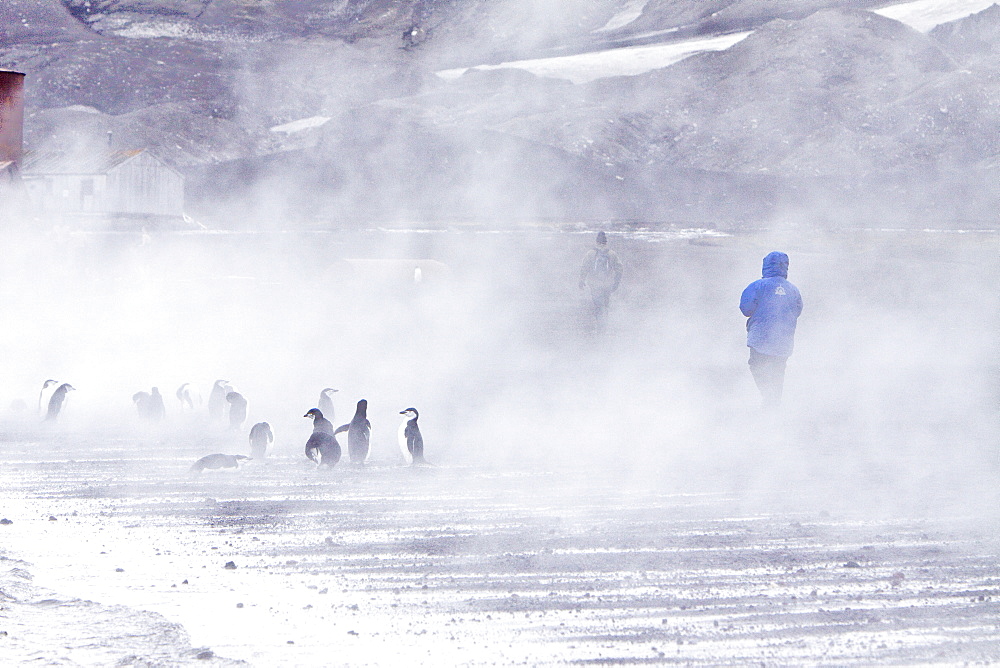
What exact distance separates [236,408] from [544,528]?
3331mm

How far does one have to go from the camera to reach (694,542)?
4855 mm

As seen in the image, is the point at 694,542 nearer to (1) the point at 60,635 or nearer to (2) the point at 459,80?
(1) the point at 60,635

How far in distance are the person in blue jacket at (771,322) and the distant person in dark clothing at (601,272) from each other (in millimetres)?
4992

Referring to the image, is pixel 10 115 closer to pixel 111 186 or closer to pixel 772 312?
pixel 111 186

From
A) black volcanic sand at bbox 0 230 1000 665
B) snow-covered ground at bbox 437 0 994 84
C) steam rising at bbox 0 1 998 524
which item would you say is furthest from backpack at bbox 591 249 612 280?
snow-covered ground at bbox 437 0 994 84

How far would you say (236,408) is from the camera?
7754 mm

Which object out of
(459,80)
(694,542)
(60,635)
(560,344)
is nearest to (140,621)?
(60,635)

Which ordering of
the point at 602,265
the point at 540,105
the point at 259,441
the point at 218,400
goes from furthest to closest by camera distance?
the point at 540,105, the point at 602,265, the point at 218,400, the point at 259,441

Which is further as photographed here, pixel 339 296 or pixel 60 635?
pixel 339 296

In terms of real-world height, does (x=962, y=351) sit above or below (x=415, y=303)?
below

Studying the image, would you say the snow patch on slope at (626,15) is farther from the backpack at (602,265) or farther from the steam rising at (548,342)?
the backpack at (602,265)

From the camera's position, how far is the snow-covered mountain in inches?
1710

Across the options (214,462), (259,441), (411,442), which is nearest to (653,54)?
(259,441)

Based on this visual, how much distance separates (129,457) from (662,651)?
4364mm
